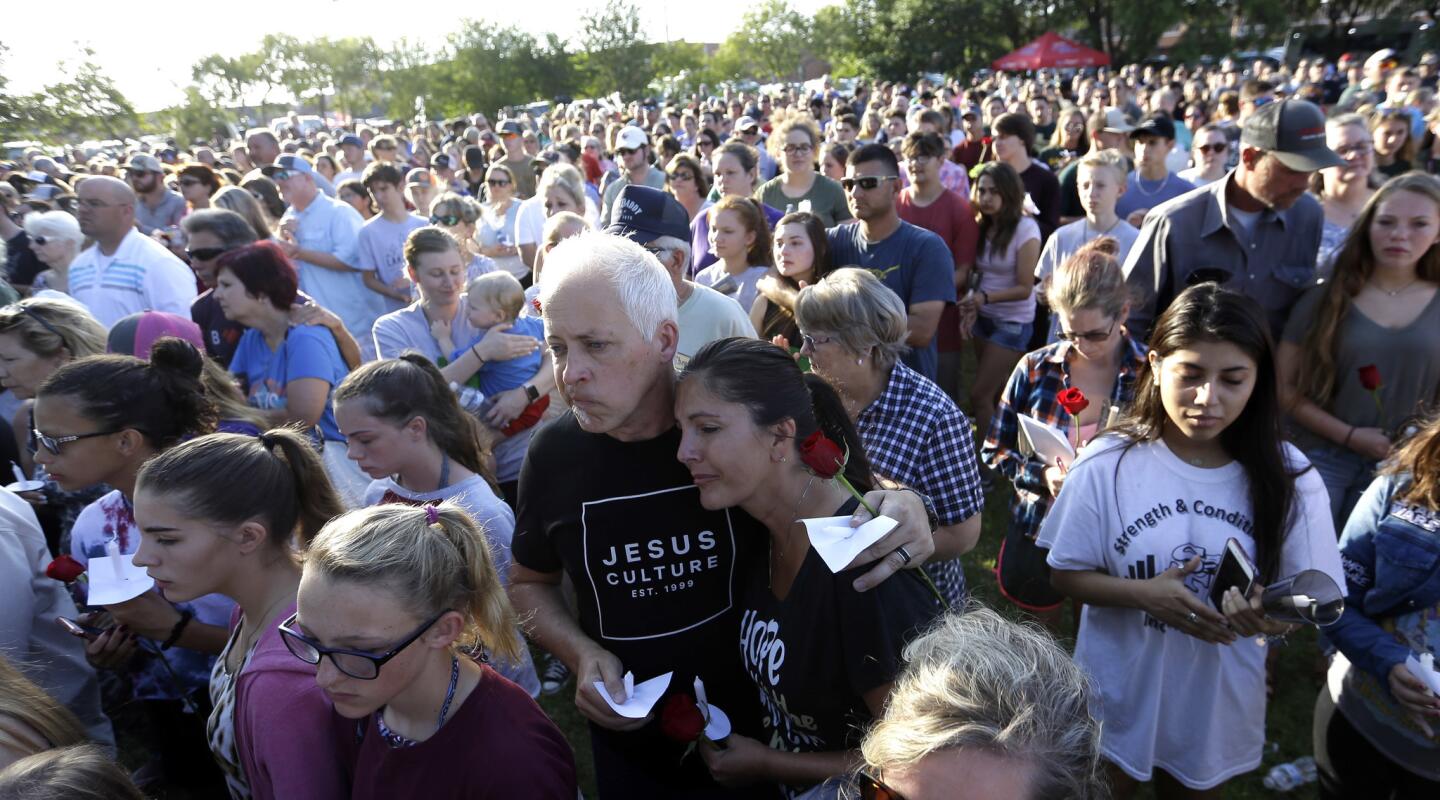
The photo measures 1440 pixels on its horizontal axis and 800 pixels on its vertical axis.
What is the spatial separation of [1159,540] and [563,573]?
1.68 meters

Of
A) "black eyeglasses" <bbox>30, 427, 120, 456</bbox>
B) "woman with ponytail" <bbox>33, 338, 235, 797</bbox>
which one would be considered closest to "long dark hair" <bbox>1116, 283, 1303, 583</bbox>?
"woman with ponytail" <bbox>33, 338, 235, 797</bbox>

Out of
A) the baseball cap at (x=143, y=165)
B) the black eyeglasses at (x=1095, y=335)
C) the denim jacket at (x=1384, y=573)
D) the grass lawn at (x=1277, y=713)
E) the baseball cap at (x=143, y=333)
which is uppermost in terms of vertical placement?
the baseball cap at (x=143, y=165)

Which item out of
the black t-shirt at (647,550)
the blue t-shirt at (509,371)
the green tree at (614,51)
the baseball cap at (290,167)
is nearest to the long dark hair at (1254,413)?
the black t-shirt at (647,550)

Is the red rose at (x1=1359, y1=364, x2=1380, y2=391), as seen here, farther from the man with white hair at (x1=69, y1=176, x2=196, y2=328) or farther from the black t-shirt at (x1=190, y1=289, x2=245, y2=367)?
the man with white hair at (x1=69, y1=176, x2=196, y2=328)

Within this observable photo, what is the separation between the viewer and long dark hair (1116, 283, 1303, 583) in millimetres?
2252

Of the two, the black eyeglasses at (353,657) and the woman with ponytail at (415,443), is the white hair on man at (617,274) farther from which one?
the woman with ponytail at (415,443)

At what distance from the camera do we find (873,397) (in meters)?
3.08

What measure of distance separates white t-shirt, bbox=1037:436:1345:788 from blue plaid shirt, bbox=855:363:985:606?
1.54ft

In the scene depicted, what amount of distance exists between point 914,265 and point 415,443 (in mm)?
2899

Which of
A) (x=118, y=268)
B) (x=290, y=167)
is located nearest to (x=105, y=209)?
(x=118, y=268)

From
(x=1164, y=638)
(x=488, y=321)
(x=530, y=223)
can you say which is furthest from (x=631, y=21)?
(x=1164, y=638)

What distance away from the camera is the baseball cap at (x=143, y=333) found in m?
3.83

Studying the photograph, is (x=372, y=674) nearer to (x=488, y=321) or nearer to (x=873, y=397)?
(x=873, y=397)

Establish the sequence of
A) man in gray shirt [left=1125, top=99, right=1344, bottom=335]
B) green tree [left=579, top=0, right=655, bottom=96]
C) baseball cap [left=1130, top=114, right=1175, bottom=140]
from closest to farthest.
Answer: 1. man in gray shirt [left=1125, top=99, right=1344, bottom=335]
2. baseball cap [left=1130, top=114, right=1175, bottom=140]
3. green tree [left=579, top=0, right=655, bottom=96]
